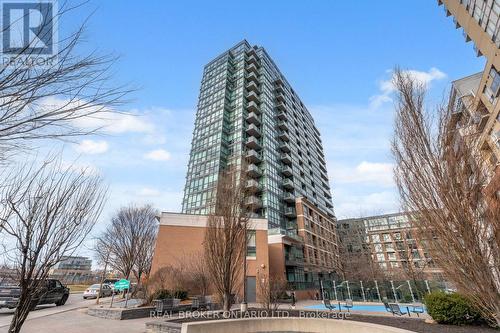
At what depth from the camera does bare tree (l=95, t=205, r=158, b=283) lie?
894 inches

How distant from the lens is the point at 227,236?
11.5 meters

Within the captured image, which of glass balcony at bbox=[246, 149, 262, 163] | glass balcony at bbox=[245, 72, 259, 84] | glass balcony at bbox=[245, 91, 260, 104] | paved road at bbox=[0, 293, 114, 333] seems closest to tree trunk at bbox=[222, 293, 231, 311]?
paved road at bbox=[0, 293, 114, 333]

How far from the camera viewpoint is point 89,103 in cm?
267

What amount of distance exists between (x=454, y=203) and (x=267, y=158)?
130 feet

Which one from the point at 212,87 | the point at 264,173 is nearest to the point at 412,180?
the point at 264,173

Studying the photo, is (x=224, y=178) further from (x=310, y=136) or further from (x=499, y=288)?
(x=310, y=136)

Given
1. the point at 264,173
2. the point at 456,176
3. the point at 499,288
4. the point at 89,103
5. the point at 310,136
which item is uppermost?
the point at 310,136

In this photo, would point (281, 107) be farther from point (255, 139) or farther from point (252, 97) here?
point (255, 139)

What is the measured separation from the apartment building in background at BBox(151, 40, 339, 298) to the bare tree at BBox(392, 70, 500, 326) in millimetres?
25637

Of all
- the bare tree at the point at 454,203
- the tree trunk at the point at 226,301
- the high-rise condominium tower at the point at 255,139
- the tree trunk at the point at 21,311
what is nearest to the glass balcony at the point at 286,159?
the high-rise condominium tower at the point at 255,139

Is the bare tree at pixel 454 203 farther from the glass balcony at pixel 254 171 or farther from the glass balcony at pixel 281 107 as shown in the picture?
the glass balcony at pixel 281 107

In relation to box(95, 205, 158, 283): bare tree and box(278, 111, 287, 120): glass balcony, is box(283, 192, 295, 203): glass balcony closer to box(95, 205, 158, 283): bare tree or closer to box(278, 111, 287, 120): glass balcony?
box(278, 111, 287, 120): glass balcony

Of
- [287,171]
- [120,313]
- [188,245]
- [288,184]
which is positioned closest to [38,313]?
[120,313]

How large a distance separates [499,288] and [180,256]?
78.6 ft
